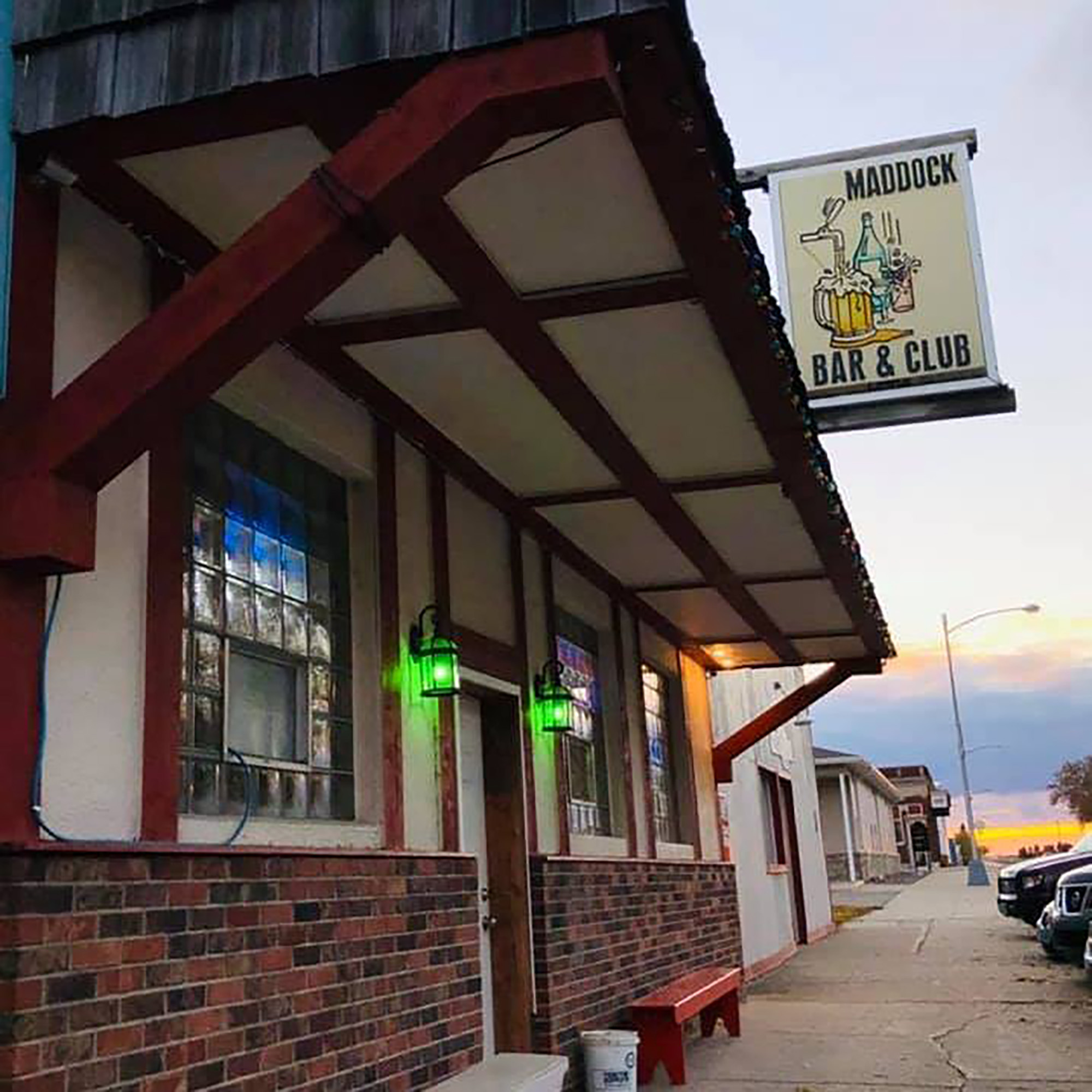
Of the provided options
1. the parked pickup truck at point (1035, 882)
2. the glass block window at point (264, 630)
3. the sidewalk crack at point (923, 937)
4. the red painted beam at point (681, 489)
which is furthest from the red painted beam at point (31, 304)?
the parked pickup truck at point (1035, 882)

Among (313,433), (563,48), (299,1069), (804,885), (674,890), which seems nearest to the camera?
(563,48)

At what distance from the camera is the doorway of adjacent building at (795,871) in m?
17.3

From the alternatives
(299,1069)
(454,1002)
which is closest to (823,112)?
(454,1002)

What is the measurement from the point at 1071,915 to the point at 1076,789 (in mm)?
44863

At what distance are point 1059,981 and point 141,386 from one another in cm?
1136

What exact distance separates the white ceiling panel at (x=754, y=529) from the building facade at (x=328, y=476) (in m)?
0.06

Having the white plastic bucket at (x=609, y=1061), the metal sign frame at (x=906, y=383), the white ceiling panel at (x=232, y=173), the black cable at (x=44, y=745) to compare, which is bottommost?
the white plastic bucket at (x=609, y=1061)

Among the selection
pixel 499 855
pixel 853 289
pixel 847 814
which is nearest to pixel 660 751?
pixel 499 855

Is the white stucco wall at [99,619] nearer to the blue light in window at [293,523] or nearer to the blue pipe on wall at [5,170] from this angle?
the blue pipe on wall at [5,170]

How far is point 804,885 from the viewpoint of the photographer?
59.1ft

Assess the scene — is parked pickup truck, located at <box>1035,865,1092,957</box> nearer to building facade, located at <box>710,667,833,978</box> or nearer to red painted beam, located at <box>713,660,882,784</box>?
building facade, located at <box>710,667,833,978</box>

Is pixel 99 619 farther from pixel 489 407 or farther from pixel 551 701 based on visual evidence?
pixel 551 701

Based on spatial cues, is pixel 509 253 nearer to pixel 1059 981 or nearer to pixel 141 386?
pixel 141 386

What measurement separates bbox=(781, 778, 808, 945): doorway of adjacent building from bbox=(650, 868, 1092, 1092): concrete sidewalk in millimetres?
663
